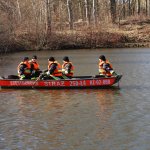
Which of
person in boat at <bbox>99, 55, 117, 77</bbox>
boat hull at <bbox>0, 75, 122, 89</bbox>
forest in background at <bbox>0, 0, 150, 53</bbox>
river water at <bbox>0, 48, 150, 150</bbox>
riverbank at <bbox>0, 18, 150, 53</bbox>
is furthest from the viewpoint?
riverbank at <bbox>0, 18, 150, 53</bbox>

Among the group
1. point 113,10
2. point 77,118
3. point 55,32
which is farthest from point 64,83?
point 113,10

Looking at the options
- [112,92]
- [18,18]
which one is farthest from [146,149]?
[18,18]

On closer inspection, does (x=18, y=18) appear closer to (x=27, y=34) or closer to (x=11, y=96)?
(x=27, y=34)

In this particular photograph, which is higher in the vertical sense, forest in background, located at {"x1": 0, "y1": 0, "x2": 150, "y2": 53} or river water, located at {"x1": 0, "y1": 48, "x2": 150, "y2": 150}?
forest in background, located at {"x1": 0, "y1": 0, "x2": 150, "y2": 53}

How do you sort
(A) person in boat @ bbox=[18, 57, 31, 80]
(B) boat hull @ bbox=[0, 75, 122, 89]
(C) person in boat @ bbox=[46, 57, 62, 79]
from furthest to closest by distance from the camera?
(A) person in boat @ bbox=[18, 57, 31, 80] < (C) person in boat @ bbox=[46, 57, 62, 79] < (B) boat hull @ bbox=[0, 75, 122, 89]

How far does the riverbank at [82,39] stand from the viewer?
5091 centimetres

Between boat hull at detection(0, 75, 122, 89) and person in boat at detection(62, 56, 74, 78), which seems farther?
person in boat at detection(62, 56, 74, 78)

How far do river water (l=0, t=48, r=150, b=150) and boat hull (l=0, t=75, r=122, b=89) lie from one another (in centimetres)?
28

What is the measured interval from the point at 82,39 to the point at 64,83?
3133cm

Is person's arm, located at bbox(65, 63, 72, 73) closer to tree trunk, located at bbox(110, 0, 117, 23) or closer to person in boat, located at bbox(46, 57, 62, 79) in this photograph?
person in boat, located at bbox(46, 57, 62, 79)

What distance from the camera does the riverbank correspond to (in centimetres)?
5091

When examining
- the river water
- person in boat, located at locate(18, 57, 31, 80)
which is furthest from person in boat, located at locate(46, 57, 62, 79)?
person in boat, located at locate(18, 57, 31, 80)

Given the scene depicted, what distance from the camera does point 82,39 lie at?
5259 cm

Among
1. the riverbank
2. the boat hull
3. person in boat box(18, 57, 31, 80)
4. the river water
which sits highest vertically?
the riverbank
